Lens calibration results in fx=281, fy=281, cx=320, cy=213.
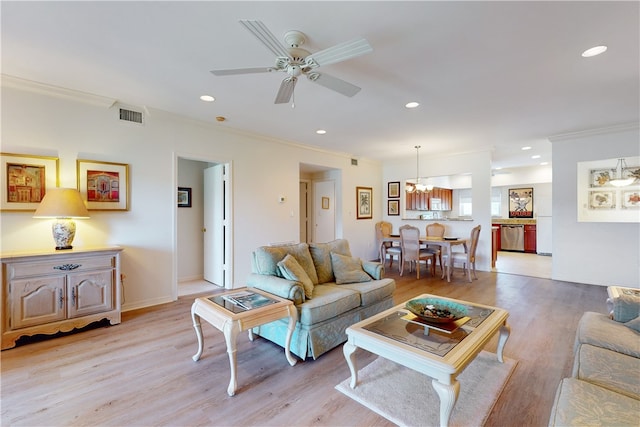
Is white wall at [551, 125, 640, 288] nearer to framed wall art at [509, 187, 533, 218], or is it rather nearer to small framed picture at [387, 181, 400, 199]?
small framed picture at [387, 181, 400, 199]

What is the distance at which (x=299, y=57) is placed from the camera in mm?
2234

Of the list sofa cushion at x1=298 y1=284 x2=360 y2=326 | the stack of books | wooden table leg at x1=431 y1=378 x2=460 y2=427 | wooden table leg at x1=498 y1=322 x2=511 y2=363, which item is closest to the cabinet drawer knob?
the stack of books

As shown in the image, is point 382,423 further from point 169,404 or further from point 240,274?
point 240,274

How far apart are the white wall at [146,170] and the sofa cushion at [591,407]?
409cm

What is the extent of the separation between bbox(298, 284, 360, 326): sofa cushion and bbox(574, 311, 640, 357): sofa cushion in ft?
5.54

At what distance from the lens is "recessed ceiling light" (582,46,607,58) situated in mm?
2289

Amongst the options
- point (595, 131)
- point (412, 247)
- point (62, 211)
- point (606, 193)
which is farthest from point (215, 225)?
point (606, 193)

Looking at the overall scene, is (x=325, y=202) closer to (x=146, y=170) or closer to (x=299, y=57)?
(x=146, y=170)

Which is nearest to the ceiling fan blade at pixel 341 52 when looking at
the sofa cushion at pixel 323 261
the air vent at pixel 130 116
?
the sofa cushion at pixel 323 261

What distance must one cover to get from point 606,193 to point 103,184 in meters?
7.75

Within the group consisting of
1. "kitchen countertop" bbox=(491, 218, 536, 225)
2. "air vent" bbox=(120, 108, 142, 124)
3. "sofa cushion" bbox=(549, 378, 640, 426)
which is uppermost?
"air vent" bbox=(120, 108, 142, 124)

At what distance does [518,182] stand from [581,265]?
4508 mm

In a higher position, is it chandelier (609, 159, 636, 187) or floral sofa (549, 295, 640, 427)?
chandelier (609, 159, 636, 187)

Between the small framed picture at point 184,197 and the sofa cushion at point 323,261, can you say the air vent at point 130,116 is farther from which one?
the sofa cushion at point 323,261
